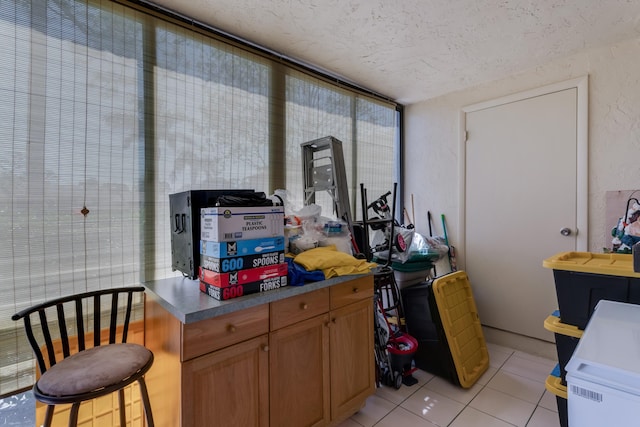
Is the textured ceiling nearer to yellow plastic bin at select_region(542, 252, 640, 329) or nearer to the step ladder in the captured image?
the step ladder

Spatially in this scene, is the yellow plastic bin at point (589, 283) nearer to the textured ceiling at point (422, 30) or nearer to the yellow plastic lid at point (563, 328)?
the yellow plastic lid at point (563, 328)

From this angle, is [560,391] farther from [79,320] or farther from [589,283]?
[79,320]

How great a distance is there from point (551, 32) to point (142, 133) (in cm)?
272

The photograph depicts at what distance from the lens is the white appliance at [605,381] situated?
77cm

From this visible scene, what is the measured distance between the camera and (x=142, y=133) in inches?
67.3

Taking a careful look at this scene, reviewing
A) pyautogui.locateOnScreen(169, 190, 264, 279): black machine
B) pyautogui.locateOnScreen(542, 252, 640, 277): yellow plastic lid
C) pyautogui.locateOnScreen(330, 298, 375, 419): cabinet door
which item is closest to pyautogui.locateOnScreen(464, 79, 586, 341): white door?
pyautogui.locateOnScreen(542, 252, 640, 277): yellow plastic lid

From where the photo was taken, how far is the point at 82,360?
1179mm

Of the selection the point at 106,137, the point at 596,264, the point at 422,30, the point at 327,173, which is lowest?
the point at 596,264

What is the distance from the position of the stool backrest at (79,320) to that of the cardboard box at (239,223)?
1.90 feet

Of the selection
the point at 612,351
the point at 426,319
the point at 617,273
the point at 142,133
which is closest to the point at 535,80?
the point at 617,273

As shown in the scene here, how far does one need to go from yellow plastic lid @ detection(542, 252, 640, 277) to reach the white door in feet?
3.30

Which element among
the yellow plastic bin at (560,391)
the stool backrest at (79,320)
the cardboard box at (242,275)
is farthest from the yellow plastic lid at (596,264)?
the stool backrest at (79,320)

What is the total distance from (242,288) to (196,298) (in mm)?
199

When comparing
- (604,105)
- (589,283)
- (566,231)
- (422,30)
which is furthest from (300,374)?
(604,105)
